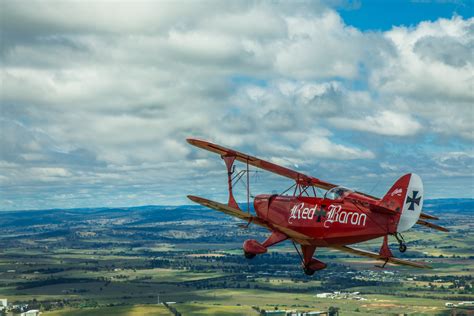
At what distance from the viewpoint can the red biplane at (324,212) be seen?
31.1 m

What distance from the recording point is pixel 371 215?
32.2 m

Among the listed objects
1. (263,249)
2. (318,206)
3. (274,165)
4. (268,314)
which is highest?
(274,165)

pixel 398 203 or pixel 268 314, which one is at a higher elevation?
pixel 398 203

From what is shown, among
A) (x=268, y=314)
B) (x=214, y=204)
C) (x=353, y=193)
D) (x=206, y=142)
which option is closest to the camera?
(x=353, y=193)

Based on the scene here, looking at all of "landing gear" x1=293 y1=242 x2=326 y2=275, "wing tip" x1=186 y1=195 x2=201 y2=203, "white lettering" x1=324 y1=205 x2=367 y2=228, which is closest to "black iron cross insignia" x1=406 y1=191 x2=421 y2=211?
"white lettering" x1=324 y1=205 x2=367 y2=228

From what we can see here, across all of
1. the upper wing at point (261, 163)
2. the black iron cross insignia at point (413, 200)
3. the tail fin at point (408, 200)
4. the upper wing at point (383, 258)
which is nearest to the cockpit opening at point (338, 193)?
the tail fin at point (408, 200)

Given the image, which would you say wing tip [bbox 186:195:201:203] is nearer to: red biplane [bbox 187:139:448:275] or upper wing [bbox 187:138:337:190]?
red biplane [bbox 187:139:448:275]

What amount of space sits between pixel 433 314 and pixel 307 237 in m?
177

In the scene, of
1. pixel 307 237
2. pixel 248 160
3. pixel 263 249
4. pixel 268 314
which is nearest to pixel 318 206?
pixel 307 237

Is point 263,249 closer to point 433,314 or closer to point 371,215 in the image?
point 371,215

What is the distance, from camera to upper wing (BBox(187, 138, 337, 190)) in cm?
3819

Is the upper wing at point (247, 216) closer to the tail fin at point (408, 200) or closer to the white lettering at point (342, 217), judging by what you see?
the white lettering at point (342, 217)

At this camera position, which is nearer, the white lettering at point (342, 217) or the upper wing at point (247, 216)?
the white lettering at point (342, 217)

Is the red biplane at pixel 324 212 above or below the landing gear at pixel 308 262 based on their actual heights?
above
